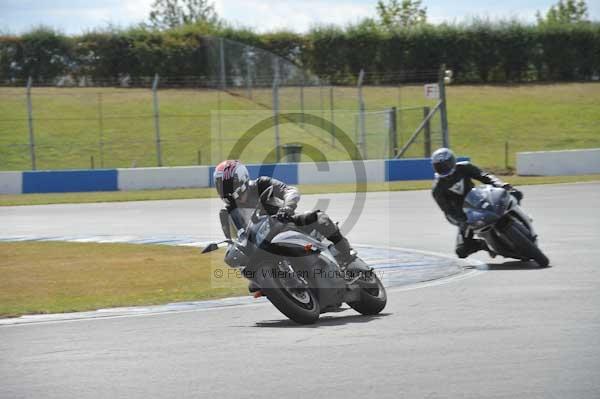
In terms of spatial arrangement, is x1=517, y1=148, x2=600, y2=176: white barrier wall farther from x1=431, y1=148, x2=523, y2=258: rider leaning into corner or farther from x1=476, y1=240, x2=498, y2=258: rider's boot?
x1=476, y1=240, x2=498, y2=258: rider's boot

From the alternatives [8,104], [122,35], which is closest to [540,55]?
[122,35]

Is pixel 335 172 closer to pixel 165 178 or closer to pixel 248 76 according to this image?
pixel 165 178

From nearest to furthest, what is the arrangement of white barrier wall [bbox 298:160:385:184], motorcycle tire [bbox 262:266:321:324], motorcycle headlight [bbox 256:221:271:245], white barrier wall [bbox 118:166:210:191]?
1. motorcycle tire [bbox 262:266:321:324]
2. motorcycle headlight [bbox 256:221:271:245]
3. white barrier wall [bbox 298:160:385:184]
4. white barrier wall [bbox 118:166:210:191]

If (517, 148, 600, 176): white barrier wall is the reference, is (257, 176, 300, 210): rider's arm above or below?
above

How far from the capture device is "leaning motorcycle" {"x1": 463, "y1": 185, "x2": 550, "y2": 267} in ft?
37.1

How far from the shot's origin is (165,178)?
Result: 94.0 feet

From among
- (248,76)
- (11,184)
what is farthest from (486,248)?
(248,76)

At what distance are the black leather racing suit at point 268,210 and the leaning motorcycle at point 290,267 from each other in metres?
0.06

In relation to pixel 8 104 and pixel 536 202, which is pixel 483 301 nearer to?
pixel 536 202

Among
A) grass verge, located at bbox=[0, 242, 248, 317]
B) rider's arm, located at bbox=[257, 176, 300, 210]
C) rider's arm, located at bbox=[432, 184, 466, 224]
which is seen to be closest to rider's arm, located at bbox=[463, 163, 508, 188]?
rider's arm, located at bbox=[432, 184, 466, 224]

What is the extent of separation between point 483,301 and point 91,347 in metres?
3.53

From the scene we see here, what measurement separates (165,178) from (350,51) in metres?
24.4

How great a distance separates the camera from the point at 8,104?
41.2 metres

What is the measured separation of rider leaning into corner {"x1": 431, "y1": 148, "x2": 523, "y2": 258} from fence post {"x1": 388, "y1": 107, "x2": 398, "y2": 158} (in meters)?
18.6
